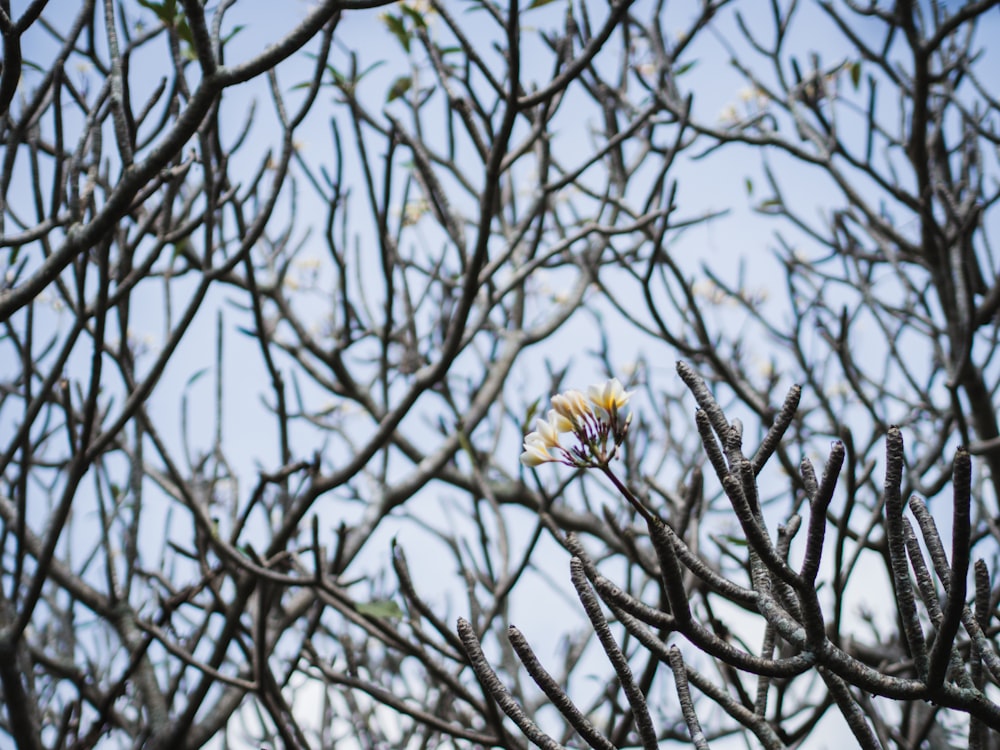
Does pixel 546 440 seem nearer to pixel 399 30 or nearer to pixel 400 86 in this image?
pixel 399 30

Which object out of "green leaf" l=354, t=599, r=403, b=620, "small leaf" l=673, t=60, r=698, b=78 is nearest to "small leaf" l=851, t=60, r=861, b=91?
"small leaf" l=673, t=60, r=698, b=78

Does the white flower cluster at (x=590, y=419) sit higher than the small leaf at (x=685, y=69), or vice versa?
the small leaf at (x=685, y=69)

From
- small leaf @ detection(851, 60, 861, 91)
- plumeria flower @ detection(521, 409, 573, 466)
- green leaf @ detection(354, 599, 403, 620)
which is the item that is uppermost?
small leaf @ detection(851, 60, 861, 91)

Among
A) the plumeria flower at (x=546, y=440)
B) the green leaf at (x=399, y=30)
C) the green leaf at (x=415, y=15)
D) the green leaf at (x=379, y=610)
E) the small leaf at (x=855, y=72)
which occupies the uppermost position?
the small leaf at (x=855, y=72)

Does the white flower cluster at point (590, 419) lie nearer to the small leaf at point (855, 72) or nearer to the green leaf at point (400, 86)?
the green leaf at point (400, 86)

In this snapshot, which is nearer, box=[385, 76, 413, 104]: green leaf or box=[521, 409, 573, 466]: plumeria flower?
box=[521, 409, 573, 466]: plumeria flower

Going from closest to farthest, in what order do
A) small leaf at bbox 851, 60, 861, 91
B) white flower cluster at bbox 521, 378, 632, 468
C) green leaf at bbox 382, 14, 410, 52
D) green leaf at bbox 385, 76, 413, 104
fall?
1. white flower cluster at bbox 521, 378, 632, 468
2. green leaf at bbox 382, 14, 410, 52
3. green leaf at bbox 385, 76, 413, 104
4. small leaf at bbox 851, 60, 861, 91

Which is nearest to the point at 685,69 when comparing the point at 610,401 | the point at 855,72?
the point at 855,72

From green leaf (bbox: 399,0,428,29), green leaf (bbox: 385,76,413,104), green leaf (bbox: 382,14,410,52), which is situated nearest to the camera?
green leaf (bbox: 399,0,428,29)

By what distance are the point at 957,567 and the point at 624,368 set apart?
12.0ft

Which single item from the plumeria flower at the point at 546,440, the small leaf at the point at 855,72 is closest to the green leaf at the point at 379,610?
the plumeria flower at the point at 546,440

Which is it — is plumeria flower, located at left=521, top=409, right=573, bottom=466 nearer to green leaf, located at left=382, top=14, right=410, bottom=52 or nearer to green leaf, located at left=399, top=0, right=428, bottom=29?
green leaf, located at left=399, top=0, right=428, bottom=29

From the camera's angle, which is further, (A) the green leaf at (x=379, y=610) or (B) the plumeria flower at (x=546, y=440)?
(A) the green leaf at (x=379, y=610)

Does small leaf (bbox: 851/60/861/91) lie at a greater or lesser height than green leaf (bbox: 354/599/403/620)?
greater
